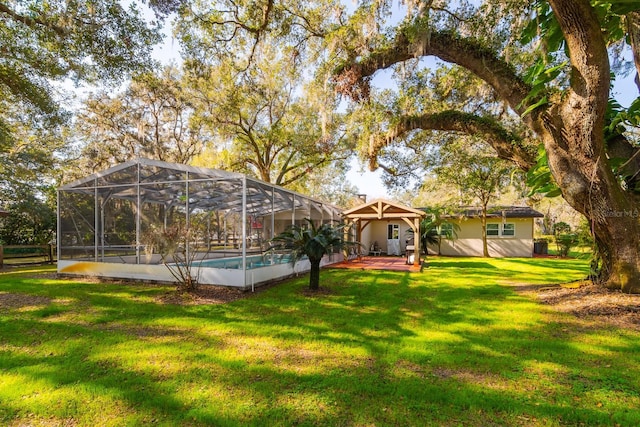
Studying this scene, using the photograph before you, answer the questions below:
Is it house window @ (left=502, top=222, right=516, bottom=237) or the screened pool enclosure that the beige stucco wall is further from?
the screened pool enclosure

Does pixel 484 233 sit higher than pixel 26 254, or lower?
higher

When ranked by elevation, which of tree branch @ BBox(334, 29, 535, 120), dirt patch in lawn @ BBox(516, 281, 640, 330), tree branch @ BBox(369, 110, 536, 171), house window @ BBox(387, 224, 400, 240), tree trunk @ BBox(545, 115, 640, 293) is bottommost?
dirt patch in lawn @ BBox(516, 281, 640, 330)

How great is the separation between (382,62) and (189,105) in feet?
41.6

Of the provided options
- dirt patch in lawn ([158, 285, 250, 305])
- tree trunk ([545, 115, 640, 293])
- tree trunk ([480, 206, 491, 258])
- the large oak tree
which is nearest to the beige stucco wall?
tree trunk ([480, 206, 491, 258])

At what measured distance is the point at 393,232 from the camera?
18.9 m

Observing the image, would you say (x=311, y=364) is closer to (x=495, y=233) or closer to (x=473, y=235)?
(x=473, y=235)

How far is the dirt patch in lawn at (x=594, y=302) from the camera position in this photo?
17.1ft

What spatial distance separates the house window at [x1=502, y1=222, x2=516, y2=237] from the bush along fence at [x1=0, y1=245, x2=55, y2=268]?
23.3m

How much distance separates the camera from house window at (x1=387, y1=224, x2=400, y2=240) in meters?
18.9

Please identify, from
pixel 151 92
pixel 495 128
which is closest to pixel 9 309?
pixel 495 128

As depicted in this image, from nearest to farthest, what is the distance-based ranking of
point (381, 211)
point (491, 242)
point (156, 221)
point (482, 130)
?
point (482, 130)
point (156, 221)
point (381, 211)
point (491, 242)

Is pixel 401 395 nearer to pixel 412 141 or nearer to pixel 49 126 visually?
pixel 412 141

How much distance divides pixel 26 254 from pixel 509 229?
24142 mm

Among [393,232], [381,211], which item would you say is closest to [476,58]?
[381,211]
